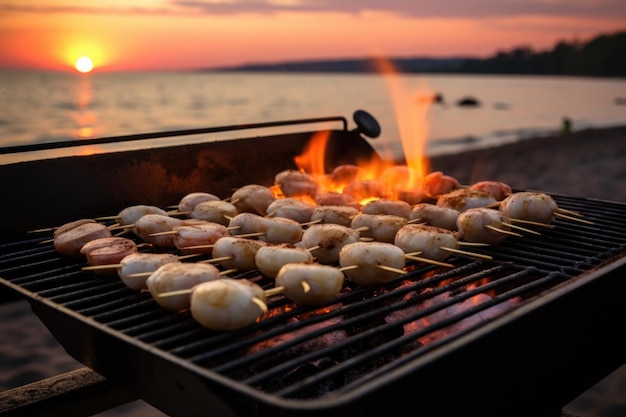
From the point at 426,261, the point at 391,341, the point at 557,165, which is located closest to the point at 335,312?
the point at 391,341

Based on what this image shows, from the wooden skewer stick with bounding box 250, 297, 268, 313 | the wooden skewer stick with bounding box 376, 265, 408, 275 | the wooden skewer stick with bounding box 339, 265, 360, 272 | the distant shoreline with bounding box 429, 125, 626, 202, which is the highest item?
the distant shoreline with bounding box 429, 125, 626, 202

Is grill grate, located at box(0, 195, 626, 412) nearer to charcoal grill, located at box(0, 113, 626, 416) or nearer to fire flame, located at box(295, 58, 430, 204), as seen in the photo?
charcoal grill, located at box(0, 113, 626, 416)

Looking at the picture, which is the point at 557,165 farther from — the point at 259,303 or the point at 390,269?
the point at 259,303

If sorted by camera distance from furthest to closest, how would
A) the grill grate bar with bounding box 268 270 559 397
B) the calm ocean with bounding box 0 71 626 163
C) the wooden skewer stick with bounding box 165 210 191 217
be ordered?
the calm ocean with bounding box 0 71 626 163 < the wooden skewer stick with bounding box 165 210 191 217 < the grill grate bar with bounding box 268 270 559 397

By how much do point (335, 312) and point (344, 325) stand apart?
6.7 inches

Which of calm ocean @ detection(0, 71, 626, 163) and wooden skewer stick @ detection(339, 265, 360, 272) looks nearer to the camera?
wooden skewer stick @ detection(339, 265, 360, 272)

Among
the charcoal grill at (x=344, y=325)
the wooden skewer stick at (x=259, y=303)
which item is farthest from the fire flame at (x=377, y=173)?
the wooden skewer stick at (x=259, y=303)

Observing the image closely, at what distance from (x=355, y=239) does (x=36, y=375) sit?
460cm

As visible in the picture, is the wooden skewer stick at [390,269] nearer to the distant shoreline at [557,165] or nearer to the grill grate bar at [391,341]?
the grill grate bar at [391,341]

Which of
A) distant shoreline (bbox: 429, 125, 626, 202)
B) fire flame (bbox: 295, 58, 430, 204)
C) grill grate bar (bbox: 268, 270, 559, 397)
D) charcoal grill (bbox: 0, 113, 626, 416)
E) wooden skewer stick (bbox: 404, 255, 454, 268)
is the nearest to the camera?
grill grate bar (bbox: 268, 270, 559, 397)

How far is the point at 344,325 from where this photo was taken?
226 cm

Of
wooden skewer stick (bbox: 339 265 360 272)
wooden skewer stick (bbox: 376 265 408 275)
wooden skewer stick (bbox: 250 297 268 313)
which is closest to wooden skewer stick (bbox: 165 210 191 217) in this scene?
wooden skewer stick (bbox: 339 265 360 272)

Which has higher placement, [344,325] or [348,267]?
[348,267]

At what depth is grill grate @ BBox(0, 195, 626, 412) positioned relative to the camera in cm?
216
